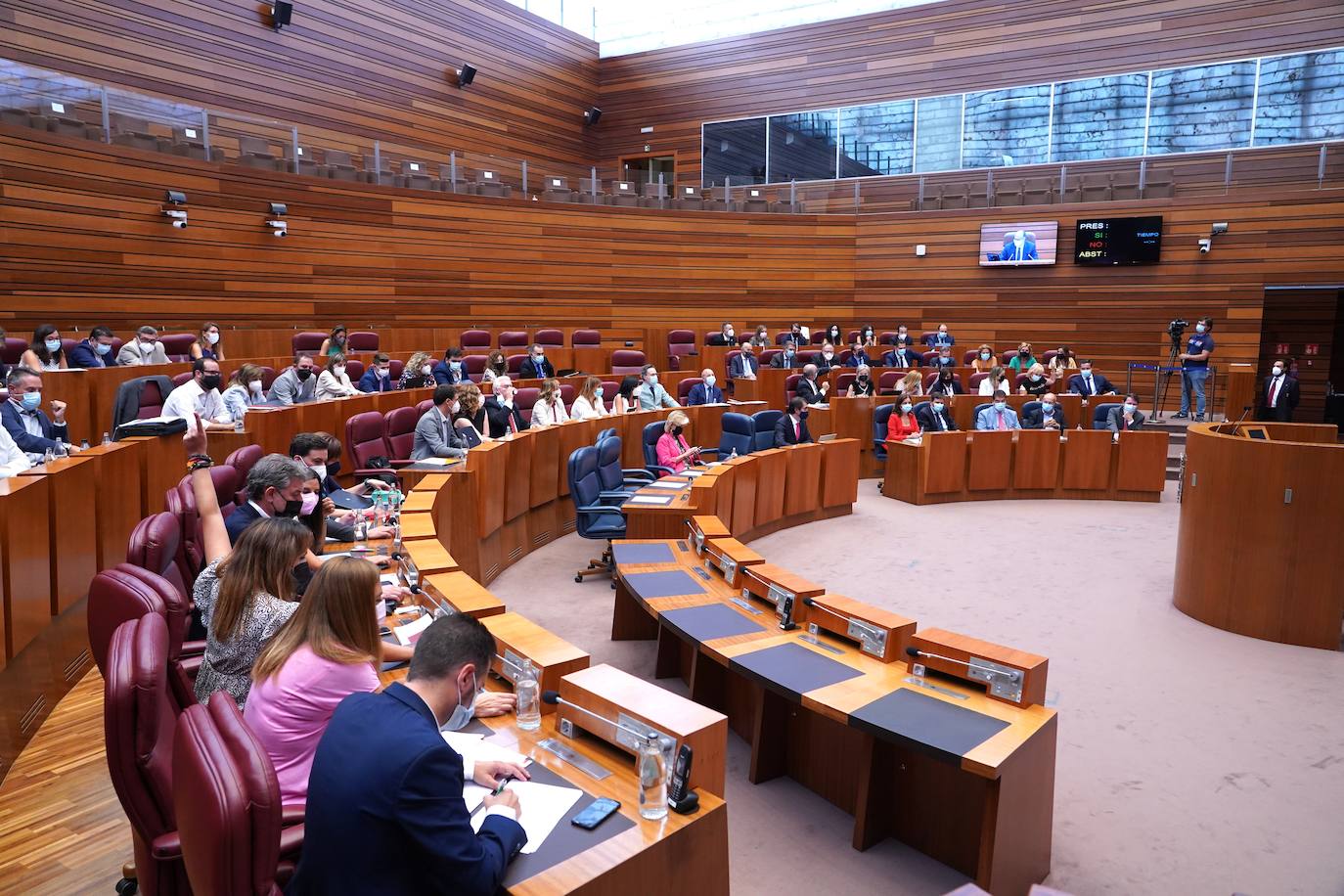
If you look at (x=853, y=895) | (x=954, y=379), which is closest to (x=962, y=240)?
(x=954, y=379)

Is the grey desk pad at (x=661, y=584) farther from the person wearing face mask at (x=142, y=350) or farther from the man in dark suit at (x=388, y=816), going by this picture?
the person wearing face mask at (x=142, y=350)

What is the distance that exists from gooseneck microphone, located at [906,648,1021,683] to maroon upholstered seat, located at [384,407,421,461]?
15.4 ft

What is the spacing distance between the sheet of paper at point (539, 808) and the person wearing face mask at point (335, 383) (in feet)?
21.1

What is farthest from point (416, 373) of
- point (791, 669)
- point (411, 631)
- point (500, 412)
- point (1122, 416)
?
point (1122, 416)

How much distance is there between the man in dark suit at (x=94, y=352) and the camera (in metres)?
7.75

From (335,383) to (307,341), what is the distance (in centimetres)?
311

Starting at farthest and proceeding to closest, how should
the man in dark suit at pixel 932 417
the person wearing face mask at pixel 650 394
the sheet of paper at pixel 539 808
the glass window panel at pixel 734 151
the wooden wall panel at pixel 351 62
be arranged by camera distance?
the glass window panel at pixel 734 151 → the wooden wall panel at pixel 351 62 → the man in dark suit at pixel 932 417 → the person wearing face mask at pixel 650 394 → the sheet of paper at pixel 539 808

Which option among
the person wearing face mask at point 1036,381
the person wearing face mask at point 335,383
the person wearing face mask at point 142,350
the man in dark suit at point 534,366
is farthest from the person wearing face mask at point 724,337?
the person wearing face mask at point 142,350

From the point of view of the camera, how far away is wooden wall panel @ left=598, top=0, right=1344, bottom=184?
46.4 feet

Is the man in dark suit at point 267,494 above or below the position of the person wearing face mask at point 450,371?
below

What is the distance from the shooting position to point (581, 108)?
62.1ft

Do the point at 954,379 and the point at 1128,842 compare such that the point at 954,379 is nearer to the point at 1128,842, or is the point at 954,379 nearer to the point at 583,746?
the point at 1128,842

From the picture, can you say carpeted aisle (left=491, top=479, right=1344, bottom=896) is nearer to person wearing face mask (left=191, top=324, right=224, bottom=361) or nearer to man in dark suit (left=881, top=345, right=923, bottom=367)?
person wearing face mask (left=191, top=324, right=224, bottom=361)

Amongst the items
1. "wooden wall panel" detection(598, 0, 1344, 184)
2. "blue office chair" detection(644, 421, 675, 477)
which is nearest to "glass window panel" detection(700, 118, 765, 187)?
"wooden wall panel" detection(598, 0, 1344, 184)
